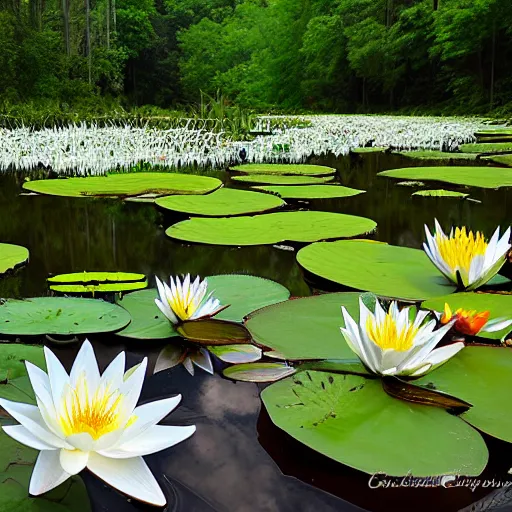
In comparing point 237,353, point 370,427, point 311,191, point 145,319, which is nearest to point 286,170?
point 311,191

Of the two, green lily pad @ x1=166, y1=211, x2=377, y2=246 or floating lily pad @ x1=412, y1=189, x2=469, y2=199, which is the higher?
floating lily pad @ x1=412, y1=189, x2=469, y2=199

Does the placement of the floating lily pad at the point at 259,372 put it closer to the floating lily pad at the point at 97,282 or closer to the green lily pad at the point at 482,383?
the green lily pad at the point at 482,383

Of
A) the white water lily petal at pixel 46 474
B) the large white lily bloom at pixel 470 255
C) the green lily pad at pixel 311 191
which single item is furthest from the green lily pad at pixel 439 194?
the white water lily petal at pixel 46 474

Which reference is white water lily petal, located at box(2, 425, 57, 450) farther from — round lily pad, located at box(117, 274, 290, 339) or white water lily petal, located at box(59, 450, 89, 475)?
round lily pad, located at box(117, 274, 290, 339)

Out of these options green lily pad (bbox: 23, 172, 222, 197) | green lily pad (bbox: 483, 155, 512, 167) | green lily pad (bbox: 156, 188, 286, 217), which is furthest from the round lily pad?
green lily pad (bbox: 483, 155, 512, 167)

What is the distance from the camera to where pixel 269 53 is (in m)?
24.7

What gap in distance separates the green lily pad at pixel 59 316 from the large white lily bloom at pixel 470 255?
0.82 m

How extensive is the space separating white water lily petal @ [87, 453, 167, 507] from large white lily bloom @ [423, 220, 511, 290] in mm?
999

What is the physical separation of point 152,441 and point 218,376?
1.17 ft

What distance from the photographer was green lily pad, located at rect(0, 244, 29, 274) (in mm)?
1719

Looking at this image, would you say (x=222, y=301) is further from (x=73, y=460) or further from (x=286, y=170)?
(x=286, y=170)

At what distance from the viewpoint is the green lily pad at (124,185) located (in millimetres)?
3090

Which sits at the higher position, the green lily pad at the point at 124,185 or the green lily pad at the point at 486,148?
the green lily pad at the point at 486,148

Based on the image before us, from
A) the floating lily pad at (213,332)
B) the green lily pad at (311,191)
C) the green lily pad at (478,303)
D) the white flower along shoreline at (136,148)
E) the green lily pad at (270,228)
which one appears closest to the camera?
the floating lily pad at (213,332)
